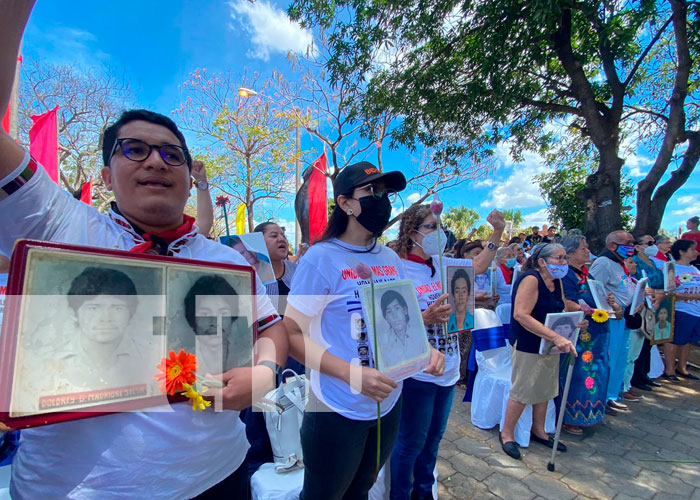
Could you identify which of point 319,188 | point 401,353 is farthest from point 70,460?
point 319,188

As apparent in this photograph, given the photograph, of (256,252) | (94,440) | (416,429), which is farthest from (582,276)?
(94,440)

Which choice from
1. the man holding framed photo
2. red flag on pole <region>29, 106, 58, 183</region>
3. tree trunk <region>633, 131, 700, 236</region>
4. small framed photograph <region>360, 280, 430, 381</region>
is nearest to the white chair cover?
small framed photograph <region>360, 280, 430, 381</region>

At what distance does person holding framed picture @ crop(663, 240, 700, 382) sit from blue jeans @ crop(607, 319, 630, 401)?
1.63m

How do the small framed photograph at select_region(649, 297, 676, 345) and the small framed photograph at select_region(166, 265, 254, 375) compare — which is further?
the small framed photograph at select_region(649, 297, 676, 345)

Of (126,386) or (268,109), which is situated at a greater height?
(268,109)

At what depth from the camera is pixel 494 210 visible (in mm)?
2688

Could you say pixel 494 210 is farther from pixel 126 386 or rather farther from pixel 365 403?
pixel 126 386

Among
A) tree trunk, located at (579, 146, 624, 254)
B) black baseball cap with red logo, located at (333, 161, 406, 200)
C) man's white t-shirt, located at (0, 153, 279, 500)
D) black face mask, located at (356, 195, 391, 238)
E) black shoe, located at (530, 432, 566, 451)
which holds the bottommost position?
black shoe, located at (530, 432, 566, 451)

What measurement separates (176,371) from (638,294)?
16.4ft

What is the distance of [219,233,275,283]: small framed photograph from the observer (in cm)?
294

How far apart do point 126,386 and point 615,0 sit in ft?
28.0

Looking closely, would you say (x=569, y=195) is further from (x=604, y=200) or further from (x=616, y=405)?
(x=616, y=405)

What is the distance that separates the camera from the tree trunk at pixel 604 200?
6441mm

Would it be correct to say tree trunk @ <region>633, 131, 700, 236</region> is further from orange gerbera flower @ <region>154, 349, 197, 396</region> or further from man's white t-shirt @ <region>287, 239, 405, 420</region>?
orange gerbera flower @ <region>154, 349, 197, 396</region>
